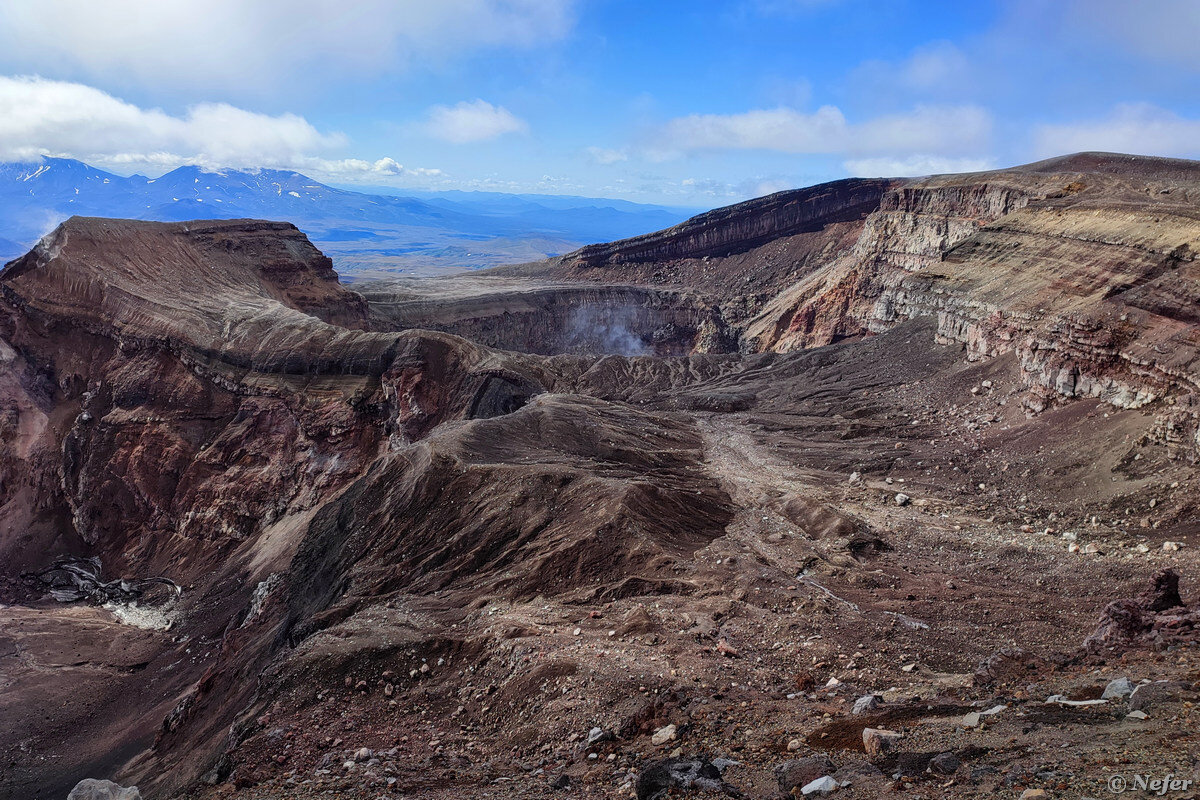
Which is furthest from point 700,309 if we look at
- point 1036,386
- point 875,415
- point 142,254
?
point 142,254

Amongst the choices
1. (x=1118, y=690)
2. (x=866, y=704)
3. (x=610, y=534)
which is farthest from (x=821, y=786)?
(x=610, y=534)

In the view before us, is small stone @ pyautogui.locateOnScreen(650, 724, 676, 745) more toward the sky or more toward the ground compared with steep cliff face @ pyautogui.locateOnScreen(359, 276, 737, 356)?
more toward the ground

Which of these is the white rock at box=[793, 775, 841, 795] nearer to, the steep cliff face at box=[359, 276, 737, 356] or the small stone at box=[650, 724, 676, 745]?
the small stone at box=[650, 724, 676, 745]

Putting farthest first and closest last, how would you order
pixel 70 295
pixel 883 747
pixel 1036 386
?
pixel 70 295 → pixel 1036 386 → pixel 883 747

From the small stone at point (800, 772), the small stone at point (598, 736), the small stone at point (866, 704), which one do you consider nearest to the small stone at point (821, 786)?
the small stone at point (800, 772)

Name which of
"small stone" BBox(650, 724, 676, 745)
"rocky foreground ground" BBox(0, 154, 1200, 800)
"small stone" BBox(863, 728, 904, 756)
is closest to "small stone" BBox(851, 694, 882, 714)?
"rocky foreground ground" BBox(0, 154, 1200, 800)

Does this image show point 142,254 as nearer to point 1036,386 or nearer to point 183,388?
point 183,388
